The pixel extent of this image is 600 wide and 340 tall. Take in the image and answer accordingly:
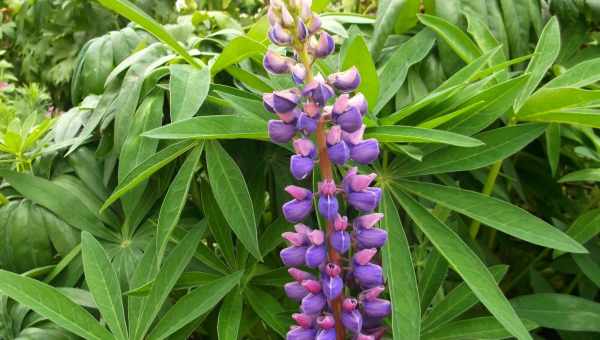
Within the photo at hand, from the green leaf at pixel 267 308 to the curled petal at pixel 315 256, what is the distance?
233 millimetres

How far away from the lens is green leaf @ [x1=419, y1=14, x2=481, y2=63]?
1021 mm

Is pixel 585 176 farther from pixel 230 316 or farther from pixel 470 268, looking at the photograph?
pixel 230 316

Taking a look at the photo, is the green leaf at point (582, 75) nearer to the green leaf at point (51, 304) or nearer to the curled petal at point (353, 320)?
the curled petal at point (353, 320)

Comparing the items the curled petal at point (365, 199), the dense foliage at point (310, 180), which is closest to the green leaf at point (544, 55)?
the dense foliage at point (310, 180)

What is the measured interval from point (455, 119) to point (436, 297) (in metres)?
0.34

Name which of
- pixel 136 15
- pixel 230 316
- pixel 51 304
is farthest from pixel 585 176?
pixel 51 304

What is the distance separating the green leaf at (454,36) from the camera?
1.02 metres

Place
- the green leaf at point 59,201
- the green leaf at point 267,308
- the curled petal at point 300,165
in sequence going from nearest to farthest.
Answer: the curled petal at point 300,165 < the green leaf at point 267,308 < the green leaf at point 59,201

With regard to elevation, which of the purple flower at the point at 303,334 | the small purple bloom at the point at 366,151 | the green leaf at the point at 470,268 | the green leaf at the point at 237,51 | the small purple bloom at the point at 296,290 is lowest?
the purple flower at the point at 303,334

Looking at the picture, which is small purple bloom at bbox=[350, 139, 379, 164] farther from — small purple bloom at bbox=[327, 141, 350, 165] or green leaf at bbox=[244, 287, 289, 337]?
green leaf at bbox=[244, 287, 289, 337]

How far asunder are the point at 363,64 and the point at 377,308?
341 mm

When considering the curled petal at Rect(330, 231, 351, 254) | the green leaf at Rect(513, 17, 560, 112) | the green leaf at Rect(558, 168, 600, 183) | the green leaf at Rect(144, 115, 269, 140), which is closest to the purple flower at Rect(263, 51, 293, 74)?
the green leaf at Rect(144, 115, 269, 140)

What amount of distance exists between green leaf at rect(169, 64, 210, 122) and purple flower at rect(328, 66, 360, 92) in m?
0.22

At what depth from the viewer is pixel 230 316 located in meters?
0.89
